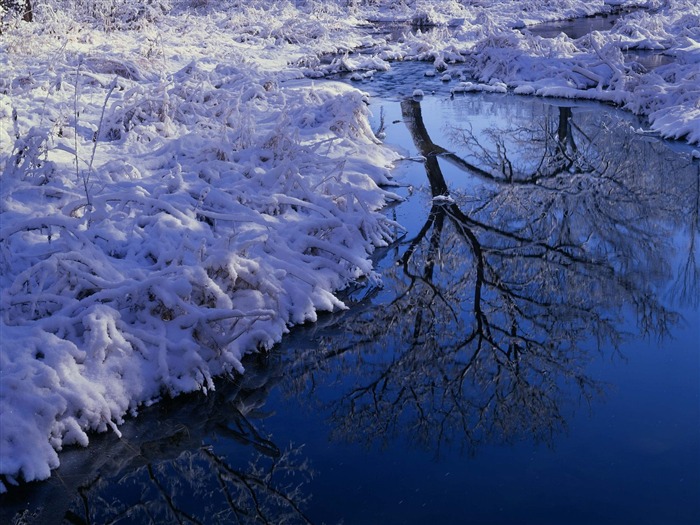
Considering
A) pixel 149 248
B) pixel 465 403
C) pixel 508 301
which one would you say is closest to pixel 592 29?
pixel 508 301

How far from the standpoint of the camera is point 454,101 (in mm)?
16172

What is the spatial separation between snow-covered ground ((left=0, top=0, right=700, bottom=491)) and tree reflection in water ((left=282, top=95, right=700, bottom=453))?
0.67 m

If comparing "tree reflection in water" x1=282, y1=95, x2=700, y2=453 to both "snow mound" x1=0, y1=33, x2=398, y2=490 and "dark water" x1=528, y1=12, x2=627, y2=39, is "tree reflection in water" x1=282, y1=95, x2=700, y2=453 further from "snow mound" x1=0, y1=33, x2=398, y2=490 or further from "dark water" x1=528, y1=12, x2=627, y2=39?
"dark water" x1=528, y1=12, x2=627, y2=39

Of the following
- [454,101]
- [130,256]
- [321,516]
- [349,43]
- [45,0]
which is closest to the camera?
[321,516]

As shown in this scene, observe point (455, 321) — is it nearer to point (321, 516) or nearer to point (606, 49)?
point (321, 516)

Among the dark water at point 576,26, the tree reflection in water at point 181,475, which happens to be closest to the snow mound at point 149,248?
the tree reflection in water at point 181,475

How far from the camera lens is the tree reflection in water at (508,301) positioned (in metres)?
5.59

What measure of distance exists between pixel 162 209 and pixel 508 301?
354 centimetres

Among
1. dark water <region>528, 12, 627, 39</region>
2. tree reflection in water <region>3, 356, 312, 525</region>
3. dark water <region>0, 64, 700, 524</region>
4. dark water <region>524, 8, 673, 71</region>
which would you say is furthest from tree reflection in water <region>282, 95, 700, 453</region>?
dark water <region>528, 12, 627, 39</region>

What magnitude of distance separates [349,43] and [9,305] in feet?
67.2

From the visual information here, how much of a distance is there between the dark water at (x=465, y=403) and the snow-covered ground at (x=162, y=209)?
1.06 ft

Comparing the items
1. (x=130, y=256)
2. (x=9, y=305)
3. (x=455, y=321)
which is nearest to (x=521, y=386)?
(x=455, y=321)

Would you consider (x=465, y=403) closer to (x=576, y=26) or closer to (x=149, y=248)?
(x=149, y=248)

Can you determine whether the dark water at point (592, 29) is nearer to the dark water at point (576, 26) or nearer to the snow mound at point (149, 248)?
the dark water at point (576, 26)
